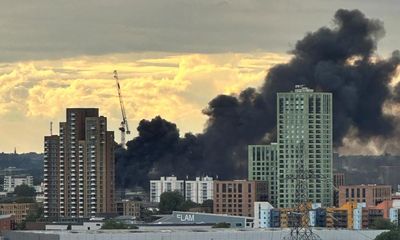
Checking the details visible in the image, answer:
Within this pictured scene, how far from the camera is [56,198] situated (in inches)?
5399

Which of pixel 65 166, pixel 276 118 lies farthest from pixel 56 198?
pixel 276 118

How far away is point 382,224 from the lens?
359 ft

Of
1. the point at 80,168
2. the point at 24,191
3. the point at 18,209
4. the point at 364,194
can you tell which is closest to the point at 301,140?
the point at 364,194

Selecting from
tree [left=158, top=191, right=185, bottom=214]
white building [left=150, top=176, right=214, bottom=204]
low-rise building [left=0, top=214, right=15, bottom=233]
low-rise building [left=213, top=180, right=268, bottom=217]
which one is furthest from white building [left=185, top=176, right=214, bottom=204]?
low-rise building [left=0, top=214, right=15, bottom=233]

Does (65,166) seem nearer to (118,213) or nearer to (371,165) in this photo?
(118,213)

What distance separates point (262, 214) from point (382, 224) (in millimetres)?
10991

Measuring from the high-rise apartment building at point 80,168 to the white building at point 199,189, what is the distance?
12.5 meters

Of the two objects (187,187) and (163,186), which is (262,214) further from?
(163,186)

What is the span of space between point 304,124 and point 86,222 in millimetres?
19860

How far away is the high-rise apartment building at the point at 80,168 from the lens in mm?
136375

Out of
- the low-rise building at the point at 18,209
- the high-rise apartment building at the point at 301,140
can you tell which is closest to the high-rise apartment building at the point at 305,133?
the high-rise apartment building at the point at 301,140

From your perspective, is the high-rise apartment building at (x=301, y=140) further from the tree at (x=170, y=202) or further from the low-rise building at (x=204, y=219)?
the low-rise building at (x=204, y=219)

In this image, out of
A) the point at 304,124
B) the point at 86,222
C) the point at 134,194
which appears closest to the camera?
the point at 86,222

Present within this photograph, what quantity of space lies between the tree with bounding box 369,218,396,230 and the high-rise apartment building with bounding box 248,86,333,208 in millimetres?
20151
